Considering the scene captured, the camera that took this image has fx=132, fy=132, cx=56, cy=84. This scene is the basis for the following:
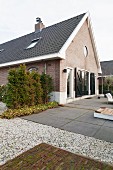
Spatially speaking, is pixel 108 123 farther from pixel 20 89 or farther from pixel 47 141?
pixel 20 89

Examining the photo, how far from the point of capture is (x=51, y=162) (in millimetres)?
2416

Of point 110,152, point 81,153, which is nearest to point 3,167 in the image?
point 81,153

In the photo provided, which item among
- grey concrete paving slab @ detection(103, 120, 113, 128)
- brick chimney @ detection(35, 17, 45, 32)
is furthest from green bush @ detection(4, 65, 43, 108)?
brick chimney @ detection(35, 17, 45, 32)

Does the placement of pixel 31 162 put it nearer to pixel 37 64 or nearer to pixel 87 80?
pixel 37 64

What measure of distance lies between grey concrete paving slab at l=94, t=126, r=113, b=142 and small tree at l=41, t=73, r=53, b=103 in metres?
4.46

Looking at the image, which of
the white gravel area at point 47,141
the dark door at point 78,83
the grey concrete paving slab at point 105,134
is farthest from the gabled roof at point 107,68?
the white gravel area at point 47,141

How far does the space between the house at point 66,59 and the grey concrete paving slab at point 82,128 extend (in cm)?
394

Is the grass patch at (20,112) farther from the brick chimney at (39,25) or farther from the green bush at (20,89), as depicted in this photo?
the brick chimney at (39,25)

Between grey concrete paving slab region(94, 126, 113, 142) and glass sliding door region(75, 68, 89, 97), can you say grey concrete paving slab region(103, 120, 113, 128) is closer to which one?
grey concrete paving slab region(94, 126, 113, 142)

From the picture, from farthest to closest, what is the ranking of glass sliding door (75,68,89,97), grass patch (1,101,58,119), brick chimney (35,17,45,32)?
brick chimney (35,17,45,32)
glass sliding door (75,68,89,97)
grass patch (1,101,58,119)

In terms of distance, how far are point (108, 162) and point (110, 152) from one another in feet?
1.43

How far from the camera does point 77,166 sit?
230 centimetres

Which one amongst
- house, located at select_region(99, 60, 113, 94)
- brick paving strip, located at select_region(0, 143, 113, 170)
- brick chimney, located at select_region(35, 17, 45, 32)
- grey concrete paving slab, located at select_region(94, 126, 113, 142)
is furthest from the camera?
house, located at select_region(99, 60, 113, 94)

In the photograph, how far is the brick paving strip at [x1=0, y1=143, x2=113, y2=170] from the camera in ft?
7.45
